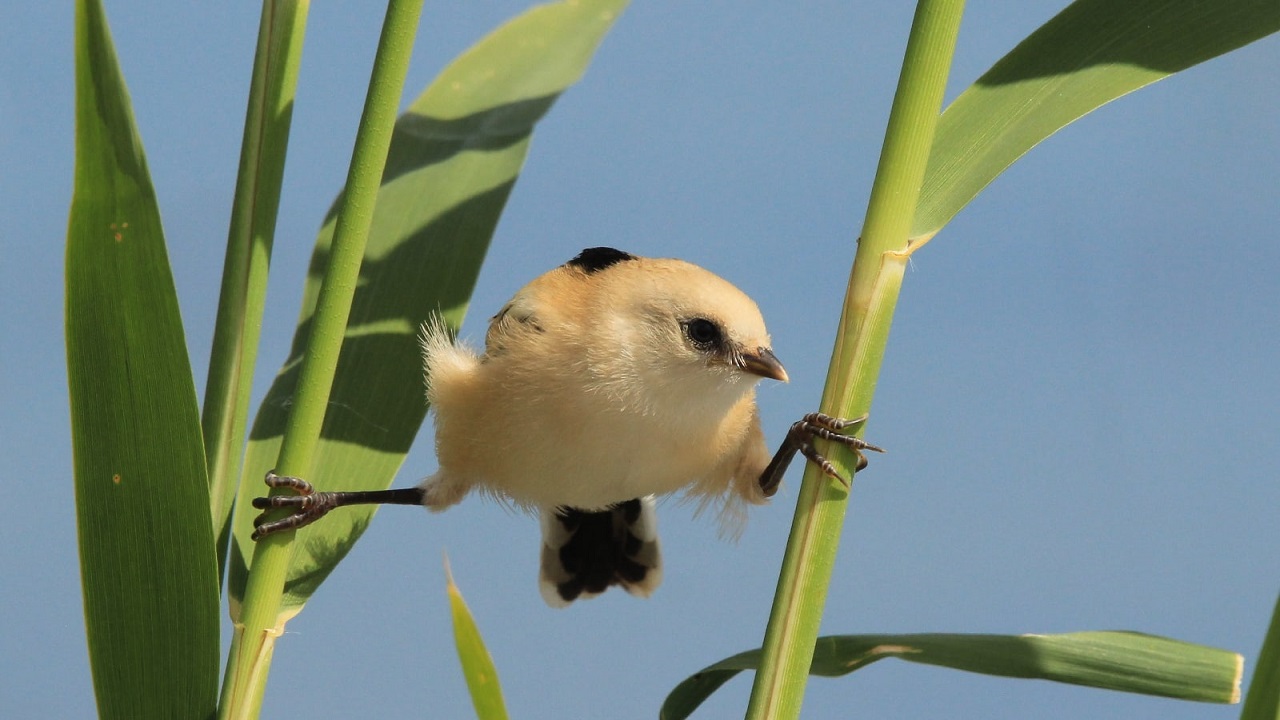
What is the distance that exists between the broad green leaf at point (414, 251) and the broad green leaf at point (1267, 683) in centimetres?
102

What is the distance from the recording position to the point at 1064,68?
1022 millimetres

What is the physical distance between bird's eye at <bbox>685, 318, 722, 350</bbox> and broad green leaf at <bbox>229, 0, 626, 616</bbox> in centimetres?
32

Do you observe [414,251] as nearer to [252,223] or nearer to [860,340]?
[252,223]

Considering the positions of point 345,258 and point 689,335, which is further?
point 689,335

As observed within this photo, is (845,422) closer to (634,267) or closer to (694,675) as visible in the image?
(694,675)

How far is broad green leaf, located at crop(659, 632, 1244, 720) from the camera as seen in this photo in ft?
3.20

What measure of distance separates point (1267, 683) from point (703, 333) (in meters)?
0.83

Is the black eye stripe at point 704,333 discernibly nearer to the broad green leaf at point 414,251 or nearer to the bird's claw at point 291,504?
the broad green leaf at point 414,251

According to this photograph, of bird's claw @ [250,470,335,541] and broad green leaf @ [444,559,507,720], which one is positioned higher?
bird's claw @ [250,470,335,541]

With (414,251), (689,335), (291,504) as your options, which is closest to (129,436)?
(291,504)

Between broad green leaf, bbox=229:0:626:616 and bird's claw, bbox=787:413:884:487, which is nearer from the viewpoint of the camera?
bird's claw, bbox=787:413:884:487

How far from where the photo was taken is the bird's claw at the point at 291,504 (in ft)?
3.26

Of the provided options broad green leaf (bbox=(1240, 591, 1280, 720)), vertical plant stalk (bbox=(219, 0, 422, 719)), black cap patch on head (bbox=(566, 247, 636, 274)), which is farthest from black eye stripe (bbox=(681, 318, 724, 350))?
broad green leaf (bbox=(1240, 591, 1280, 720))

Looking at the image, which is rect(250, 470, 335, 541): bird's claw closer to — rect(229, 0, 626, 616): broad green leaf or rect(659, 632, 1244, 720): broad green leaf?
rect(229, 0, 626, 616): broad green leaf
